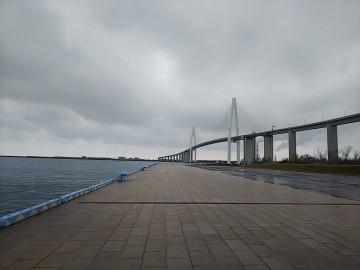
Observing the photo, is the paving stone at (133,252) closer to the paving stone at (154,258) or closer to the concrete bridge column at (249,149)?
the paving stone at (154,258)

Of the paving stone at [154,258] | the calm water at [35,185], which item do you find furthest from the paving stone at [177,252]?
the calm water at [35,185]

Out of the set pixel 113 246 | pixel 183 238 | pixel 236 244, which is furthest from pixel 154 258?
pixel 236 244

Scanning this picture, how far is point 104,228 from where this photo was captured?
6.25m

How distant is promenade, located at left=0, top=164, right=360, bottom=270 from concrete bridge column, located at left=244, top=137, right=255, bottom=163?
75.6 meters

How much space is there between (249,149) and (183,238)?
3188 inches

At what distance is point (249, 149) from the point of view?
83562 mm

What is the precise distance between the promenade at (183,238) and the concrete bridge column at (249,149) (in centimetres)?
7556

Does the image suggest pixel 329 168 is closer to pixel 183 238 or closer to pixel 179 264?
pixel 183 238

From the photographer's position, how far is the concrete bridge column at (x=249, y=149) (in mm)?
83125

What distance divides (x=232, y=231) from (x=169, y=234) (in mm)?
1466

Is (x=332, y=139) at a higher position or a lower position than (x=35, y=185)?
higher

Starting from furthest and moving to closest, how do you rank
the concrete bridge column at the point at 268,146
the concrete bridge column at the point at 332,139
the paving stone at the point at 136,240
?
1. the concrete bridge column at the point at 268,146
2. the concrete bridge column at the point at 332,139
3. the paving stone at the point at 136,240

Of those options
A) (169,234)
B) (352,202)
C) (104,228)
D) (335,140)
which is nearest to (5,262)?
(104,228)

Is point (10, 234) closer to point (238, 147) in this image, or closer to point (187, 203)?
point (187, 203)
